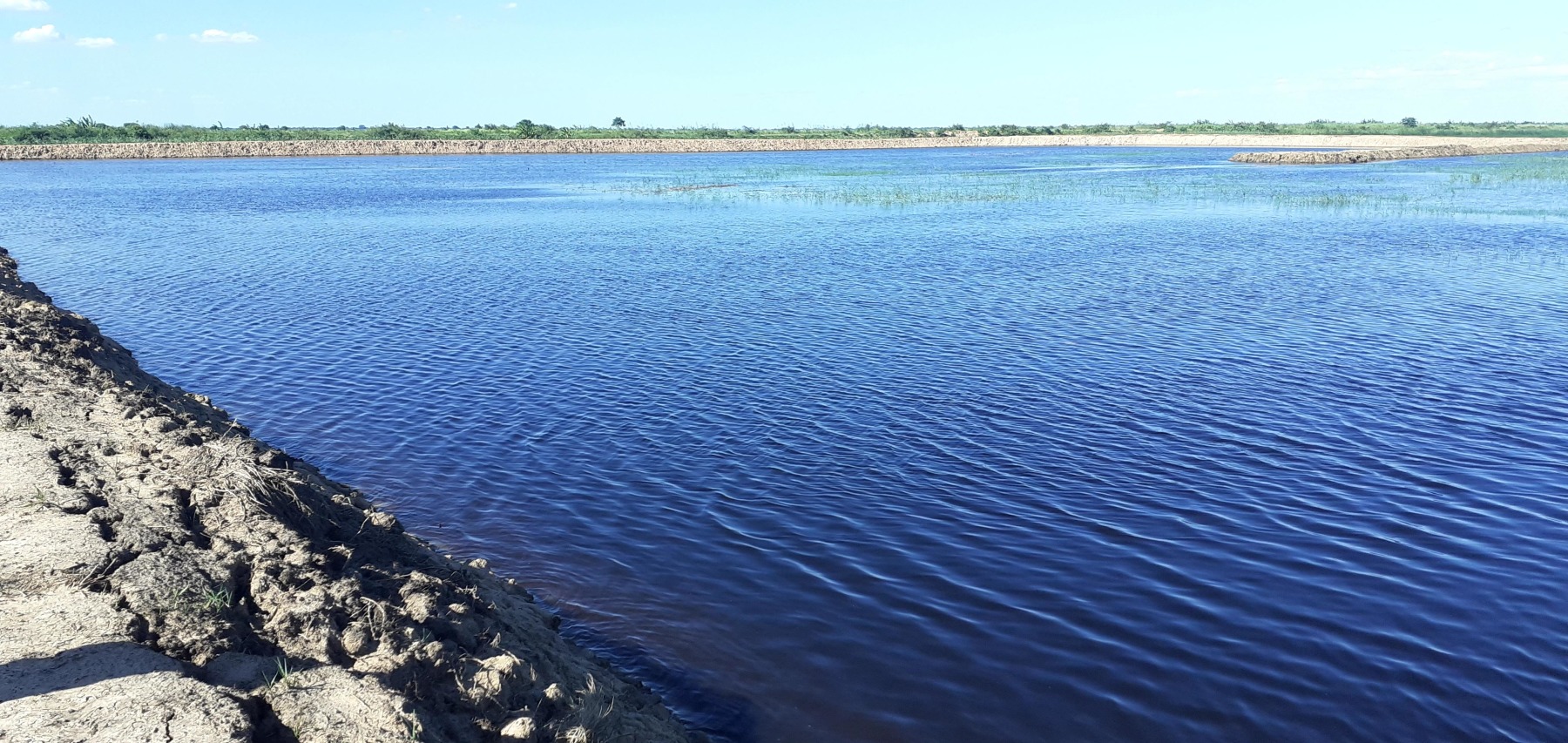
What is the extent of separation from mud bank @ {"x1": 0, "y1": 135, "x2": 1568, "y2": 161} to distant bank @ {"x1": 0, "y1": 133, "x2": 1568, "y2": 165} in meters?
0.12

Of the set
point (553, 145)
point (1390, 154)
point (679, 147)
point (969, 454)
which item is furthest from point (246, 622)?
point (679, 147)

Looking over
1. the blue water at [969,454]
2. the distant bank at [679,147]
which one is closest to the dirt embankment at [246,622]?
the blue water at [969,454]

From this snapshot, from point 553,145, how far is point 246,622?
155686 mm

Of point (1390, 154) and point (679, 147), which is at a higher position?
point (679, 147)

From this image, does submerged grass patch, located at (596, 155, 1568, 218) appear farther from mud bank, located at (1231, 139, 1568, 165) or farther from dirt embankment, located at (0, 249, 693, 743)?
dirt embankment, located at (0, 249, 693, 743)

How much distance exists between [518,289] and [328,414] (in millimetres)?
13763

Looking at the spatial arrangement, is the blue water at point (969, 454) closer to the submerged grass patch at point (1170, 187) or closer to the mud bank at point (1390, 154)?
the submerged grass patch at point (1170, 187)

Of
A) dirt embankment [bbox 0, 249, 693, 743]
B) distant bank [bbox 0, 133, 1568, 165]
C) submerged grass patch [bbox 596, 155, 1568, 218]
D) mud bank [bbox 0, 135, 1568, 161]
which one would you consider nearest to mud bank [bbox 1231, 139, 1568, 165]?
distant bank [bbox 0, 133, 1568, 165]

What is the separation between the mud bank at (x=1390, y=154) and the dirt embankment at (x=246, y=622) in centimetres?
11940

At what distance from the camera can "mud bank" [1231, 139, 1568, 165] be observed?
113 m

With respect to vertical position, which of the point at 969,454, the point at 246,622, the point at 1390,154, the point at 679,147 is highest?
the point at 679,147

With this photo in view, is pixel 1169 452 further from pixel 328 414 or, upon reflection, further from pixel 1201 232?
pixel 1201 232

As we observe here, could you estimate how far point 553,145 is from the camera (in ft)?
512

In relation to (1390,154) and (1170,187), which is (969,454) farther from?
(1390,154)
